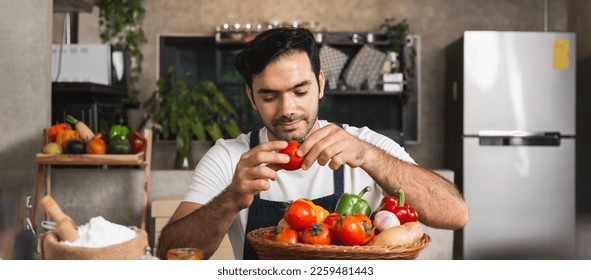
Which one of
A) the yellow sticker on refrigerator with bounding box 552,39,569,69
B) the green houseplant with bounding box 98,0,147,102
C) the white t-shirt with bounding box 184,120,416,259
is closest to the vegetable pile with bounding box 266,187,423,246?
the white t-shirt with bounding box 184,120,416,259

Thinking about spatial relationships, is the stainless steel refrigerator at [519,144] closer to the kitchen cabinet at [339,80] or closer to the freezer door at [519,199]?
the freezer door at [519,199]

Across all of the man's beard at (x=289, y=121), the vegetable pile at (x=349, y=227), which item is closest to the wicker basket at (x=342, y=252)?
the vegetable pile at (x=349, y=227)

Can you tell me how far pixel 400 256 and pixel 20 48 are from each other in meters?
1.27

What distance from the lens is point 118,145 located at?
236 cm

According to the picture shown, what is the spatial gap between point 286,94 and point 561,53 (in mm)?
2523

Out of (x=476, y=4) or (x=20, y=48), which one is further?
(x=476, y=4)

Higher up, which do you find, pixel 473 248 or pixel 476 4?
pixel 476 4

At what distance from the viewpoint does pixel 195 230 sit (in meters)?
1.14

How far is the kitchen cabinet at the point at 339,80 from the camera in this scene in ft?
12.3

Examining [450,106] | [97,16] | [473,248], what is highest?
[97,16]

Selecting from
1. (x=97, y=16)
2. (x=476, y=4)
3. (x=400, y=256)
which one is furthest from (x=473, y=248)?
(x=400, y=256)

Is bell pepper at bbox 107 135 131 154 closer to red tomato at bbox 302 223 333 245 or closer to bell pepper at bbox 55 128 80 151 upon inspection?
bell pepper at bbox 55 128 80 151

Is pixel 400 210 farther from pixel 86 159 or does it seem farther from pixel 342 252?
pixel 86 159

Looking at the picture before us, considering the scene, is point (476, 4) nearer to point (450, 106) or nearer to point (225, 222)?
point (450, 106)
